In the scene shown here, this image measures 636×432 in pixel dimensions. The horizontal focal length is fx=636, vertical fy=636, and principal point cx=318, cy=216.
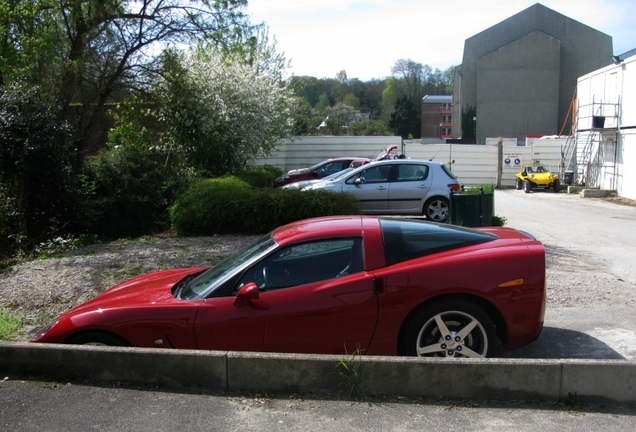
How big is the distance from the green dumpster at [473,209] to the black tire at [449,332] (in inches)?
259

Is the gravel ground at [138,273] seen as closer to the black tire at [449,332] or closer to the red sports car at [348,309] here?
the red sports car at [348,309]

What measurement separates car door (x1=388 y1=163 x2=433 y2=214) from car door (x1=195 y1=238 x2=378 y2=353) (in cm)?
928

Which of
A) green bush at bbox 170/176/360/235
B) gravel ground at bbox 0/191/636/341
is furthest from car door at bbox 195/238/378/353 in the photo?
green bush at bbox 170/176/360/235

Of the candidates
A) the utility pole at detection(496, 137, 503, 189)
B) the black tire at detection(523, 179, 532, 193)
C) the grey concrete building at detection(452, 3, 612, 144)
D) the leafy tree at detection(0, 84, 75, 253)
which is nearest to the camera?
the leafy tree at detection(0, 84, 75, 253)

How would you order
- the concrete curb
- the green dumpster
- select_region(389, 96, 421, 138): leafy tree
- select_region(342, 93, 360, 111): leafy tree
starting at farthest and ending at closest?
select_region(342, 93, 360, 111): leafy tree < select_region(389, 96, 421, 138): leafy tree < the green dumpster < the concrete curb

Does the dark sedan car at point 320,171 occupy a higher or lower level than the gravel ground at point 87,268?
higher

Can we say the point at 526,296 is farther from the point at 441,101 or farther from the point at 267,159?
the point at 441,101

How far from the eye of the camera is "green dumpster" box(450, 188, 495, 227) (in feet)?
37.5

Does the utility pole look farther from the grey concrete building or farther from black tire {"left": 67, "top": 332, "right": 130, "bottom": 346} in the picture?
black tire {"left": 67, "top": 332, "right": 130, "bottom": 346}

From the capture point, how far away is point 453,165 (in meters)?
30.2

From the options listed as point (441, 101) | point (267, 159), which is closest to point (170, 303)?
point (267, 159)

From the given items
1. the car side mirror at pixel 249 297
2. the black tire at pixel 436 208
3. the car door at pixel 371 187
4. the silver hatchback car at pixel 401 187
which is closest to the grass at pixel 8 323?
the car side mirror at pixel 249 297

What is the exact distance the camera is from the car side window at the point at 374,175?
14.4 metres

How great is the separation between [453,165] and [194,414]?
27.2 meters
